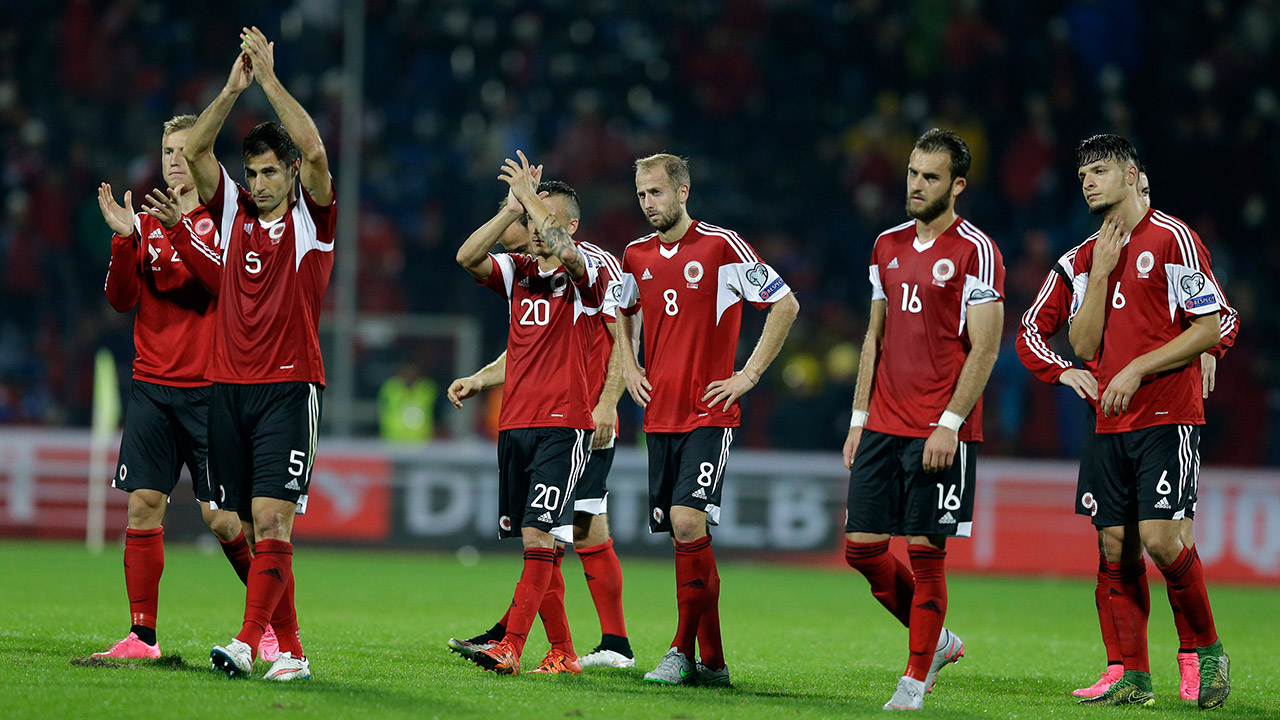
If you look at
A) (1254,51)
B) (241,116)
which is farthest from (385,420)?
(1254,51)

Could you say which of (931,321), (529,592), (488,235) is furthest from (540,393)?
(931,321)

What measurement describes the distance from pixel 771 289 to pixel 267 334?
2.39m

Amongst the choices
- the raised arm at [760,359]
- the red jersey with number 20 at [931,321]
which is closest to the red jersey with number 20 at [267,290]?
the raised arm at [760,359]

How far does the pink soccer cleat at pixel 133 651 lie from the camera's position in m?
6.37

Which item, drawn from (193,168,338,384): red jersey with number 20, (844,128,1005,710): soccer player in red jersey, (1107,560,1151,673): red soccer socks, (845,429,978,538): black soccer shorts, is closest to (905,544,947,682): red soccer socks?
(844,128,1005,710): soccer player in red jersey

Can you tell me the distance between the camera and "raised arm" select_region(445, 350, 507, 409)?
23.6 ft

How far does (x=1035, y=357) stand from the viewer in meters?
6.79

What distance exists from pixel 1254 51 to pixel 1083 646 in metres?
13.3

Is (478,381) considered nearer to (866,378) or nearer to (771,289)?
(771,289)

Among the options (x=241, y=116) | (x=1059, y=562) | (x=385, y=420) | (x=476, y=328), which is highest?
(x=241, y=116)

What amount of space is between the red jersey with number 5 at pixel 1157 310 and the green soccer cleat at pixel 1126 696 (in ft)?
3.87

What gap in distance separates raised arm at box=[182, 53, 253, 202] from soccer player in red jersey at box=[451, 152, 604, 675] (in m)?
1.25

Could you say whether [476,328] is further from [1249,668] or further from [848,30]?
[1249,668]

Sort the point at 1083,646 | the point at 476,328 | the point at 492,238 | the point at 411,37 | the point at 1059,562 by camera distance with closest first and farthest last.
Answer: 1. the point at 492,238
2. the point at 1083,646
3. the point at 1059,562
4. the point at 476,328
5. the point at 411,37
